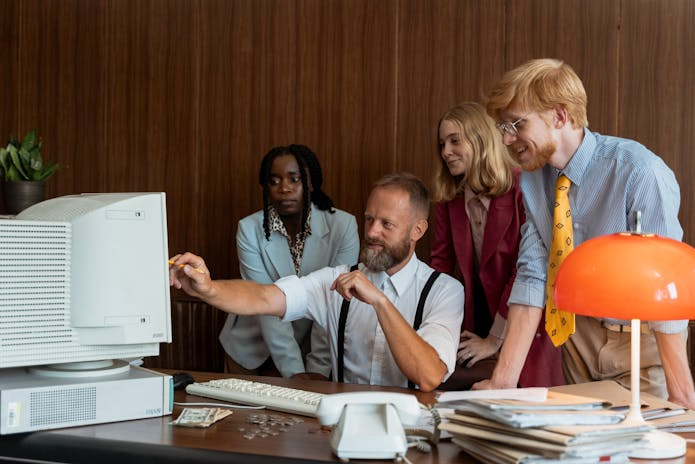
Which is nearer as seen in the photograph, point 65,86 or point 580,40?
point 580,40

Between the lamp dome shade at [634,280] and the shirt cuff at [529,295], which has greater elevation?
the lamp dome shade at [634,280]

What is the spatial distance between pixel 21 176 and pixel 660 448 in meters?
3.41

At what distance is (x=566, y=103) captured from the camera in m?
2.26

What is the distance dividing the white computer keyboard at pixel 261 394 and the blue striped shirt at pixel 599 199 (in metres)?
0.70

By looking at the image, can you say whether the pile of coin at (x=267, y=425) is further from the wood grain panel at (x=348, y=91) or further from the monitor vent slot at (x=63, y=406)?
the wood grain panel at (x=348, y=91)

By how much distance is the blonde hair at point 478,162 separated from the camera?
129 inches

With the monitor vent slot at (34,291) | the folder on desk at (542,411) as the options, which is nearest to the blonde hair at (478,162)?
the folder on desk at (542,411)

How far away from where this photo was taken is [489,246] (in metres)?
3.29

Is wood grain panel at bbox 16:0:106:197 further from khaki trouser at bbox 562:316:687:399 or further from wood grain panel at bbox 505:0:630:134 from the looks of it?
khaki trouser at bbox 562:316:687:399

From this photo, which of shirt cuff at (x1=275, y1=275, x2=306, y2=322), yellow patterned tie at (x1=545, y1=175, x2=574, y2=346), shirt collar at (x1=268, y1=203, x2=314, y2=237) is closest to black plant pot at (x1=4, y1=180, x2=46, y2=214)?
shirt collar at (x1=268, y1=203, x2=314, y2=237)

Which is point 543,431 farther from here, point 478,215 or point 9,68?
point 9,68

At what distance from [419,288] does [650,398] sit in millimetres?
946

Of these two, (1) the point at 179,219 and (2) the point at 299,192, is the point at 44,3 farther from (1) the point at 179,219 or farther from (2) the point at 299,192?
(2) the point at 299,192

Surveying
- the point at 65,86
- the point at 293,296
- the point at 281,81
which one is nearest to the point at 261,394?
the point at 293,296
